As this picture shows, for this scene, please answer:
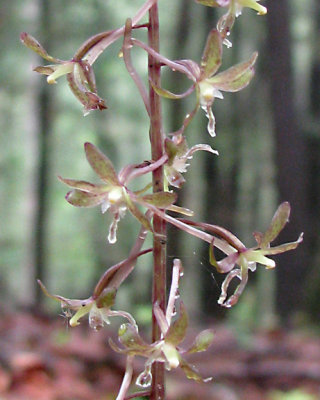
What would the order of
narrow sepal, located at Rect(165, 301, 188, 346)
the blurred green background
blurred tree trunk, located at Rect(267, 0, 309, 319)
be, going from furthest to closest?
the blurred green background
blurred tree trunk, located at Rect(267, 0, 309, 319)
narrow sepal, located at Rect(165, 301, 188, 346)

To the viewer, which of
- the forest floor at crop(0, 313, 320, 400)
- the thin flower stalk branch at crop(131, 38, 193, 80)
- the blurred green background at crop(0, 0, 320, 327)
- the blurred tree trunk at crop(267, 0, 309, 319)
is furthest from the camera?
the blurred green background at crop(0, 0, 320, 327)

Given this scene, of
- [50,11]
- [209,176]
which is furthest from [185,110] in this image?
[50,11]

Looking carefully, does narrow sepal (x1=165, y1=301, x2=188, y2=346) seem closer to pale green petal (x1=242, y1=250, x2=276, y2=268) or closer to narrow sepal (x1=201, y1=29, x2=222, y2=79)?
pale green petal (x1=242, y1=250, x2=276, y2=268)

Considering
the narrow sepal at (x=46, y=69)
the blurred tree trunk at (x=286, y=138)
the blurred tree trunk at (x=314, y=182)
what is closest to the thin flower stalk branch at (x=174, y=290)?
the narrow sepal at (x=46, y=69)

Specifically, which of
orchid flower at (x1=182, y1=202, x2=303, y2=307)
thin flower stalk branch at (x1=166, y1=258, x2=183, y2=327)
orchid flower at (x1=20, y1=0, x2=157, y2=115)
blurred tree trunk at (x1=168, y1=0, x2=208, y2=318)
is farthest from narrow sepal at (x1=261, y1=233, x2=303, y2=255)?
blurred tree trunk at (x1=168, y1=0, x2=208, y2=318)

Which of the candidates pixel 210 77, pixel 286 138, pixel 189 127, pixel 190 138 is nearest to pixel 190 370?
pixel 210 77

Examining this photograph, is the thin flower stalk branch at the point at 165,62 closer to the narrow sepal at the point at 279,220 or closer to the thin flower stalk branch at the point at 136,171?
the thin flower stalk branch at the point at 136,171
